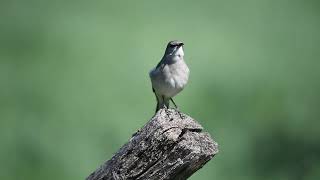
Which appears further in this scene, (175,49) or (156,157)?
(175,49)

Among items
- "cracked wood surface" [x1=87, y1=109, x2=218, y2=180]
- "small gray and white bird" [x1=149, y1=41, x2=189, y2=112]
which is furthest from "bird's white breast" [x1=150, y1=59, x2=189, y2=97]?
"cracked wood surface" [x1=87, y1=109, x2=218, y2=180]

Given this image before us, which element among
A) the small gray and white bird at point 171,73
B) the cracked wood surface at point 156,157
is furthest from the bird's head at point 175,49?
the cracked wood surface at point 156,157

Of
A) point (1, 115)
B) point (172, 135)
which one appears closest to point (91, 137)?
point (1, 115)

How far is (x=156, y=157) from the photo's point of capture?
128 inches

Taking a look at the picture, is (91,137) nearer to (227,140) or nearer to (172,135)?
(227,140)

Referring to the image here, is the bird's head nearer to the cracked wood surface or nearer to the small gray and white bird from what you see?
the small gray and white bird

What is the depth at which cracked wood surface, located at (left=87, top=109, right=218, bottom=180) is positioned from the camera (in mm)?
3240

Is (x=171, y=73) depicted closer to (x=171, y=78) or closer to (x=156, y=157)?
(x=171, y=78)

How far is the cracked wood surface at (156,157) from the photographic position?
324 cm

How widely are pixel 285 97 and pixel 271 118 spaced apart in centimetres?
52

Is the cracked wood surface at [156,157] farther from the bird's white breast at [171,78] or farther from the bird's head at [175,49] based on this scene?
the bird's head at [175,49]

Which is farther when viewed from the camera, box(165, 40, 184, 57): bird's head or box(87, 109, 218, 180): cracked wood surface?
box(165, 40, 184, 57): bird's head

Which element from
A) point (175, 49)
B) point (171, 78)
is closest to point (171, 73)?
point (171, 78)

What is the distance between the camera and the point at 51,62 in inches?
432
